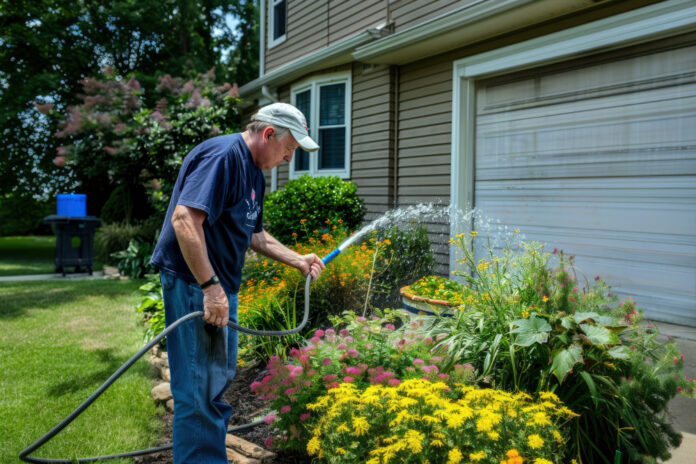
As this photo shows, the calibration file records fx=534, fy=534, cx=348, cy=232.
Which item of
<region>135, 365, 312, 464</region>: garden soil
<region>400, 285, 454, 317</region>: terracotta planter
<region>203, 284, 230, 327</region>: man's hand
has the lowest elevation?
<region>135, 365, 312, 464</region>: garden soil

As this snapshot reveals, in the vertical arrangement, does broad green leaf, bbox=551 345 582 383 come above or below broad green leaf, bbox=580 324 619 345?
below

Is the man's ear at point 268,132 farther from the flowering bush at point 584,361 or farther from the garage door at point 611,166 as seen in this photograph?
the garage door at point 611,166

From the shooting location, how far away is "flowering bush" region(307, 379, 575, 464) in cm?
201

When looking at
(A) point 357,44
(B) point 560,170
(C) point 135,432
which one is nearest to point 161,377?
(C) point 135,432

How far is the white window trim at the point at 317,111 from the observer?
892 centimetres

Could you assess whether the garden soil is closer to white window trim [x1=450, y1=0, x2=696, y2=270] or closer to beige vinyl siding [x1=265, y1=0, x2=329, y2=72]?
white window trim [x1=450, y1=0, x2=696, y2=270]

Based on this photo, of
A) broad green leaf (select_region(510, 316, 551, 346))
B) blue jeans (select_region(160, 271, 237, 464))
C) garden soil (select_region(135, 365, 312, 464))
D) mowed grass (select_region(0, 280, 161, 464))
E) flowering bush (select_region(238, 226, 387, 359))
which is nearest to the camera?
blue jeans (select_region(160, 271, 237, 464))

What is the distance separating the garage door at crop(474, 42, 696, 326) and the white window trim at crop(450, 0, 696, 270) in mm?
172

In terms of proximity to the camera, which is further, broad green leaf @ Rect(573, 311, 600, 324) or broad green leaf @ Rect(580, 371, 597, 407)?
broad green leaf @ Rect(573, 311, 600, 324)

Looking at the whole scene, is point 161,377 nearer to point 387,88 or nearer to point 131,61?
point 387,88

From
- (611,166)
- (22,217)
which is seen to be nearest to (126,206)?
(611,166)

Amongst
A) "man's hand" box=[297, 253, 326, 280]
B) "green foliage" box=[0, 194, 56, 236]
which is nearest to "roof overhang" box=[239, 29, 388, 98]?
"man's hand" box=[297, 253, 326, 280]

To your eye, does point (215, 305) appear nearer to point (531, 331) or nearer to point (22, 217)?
point (531, 331)

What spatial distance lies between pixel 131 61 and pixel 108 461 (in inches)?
773
